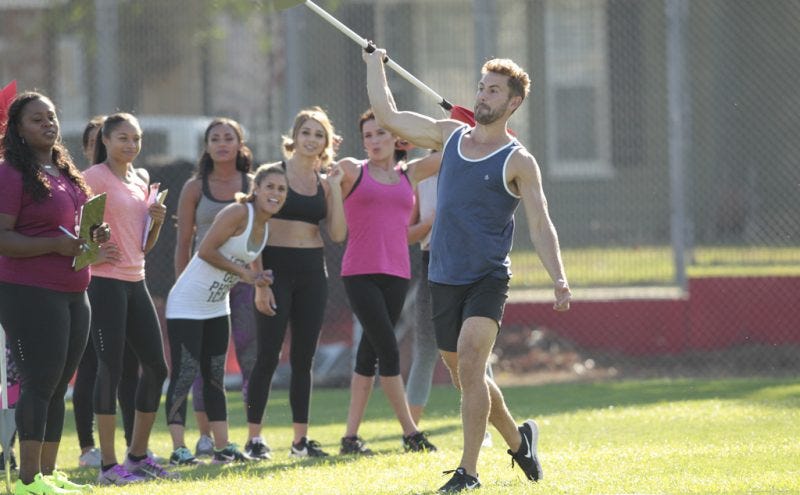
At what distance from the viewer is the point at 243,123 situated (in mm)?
12953

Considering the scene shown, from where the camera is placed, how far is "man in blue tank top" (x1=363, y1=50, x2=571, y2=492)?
21.1ft

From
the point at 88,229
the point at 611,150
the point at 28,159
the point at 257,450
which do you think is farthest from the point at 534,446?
the point at 611,150

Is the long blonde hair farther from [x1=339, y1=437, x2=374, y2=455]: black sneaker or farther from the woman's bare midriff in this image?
[x1=339, y1=437, x2=374, y2=455]: black sneaker

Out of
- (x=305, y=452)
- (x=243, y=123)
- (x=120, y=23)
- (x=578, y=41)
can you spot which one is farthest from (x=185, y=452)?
(x=578, y=41)

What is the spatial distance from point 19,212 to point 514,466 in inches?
114

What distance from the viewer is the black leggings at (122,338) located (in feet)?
23.9

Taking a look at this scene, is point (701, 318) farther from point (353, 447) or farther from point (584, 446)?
point (353, 447)

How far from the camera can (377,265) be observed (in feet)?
27.6

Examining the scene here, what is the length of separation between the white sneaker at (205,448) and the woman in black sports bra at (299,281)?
1.26 feet

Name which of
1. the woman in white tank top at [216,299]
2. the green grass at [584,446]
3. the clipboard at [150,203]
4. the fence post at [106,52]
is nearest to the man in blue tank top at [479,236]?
the green grass at [584,446]

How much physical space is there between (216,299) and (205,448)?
1084 millimetres

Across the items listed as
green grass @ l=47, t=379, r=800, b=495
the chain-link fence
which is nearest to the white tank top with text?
green grass @ l=47, t=379, r=800, b=495

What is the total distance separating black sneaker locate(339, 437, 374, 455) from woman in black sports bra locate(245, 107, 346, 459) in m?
0.15

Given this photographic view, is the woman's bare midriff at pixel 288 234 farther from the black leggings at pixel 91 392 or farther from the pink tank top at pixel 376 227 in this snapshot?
the black leggings at pixel 91 392
